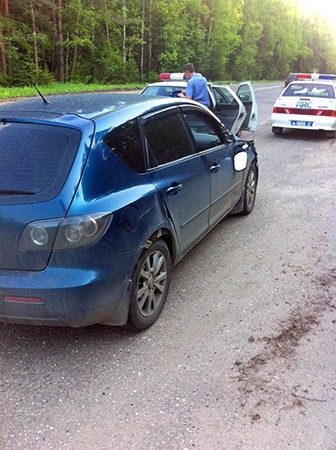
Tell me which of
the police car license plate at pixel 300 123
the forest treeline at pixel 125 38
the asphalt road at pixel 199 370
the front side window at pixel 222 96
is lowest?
the asphalt road at pixel 199 370

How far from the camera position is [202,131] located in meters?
4.34

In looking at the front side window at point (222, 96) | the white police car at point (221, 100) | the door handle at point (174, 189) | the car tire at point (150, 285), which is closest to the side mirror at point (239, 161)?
the door handle at point (174, 189)

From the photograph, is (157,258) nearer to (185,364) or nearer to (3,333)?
(185,364)

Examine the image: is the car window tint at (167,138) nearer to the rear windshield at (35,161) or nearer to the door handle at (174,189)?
the door handle at (174,189)

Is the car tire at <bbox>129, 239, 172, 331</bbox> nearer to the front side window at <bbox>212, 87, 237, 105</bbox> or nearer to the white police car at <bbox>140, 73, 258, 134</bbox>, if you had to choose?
the white police car at <bbox>140, 73, 258, 134</bbox>

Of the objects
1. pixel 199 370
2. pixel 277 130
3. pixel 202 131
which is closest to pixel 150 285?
pixel 199 370

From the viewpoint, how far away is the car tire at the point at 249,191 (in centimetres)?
548

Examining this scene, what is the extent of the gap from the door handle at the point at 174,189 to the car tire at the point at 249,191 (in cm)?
215

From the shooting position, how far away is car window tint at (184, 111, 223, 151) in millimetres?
4029

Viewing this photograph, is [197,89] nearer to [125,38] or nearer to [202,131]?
[202,131]

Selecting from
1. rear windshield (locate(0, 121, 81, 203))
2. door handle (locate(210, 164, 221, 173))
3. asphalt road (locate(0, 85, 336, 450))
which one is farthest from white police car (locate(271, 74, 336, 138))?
rear windshield (locate(0, 121, 81, 203))

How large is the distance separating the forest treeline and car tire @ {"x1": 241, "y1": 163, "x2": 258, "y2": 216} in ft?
74.9

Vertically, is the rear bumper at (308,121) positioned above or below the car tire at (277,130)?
above

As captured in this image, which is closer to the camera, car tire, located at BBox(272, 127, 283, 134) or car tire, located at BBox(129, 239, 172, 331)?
car tire, located at BBox(129, 239, 172, 331)
